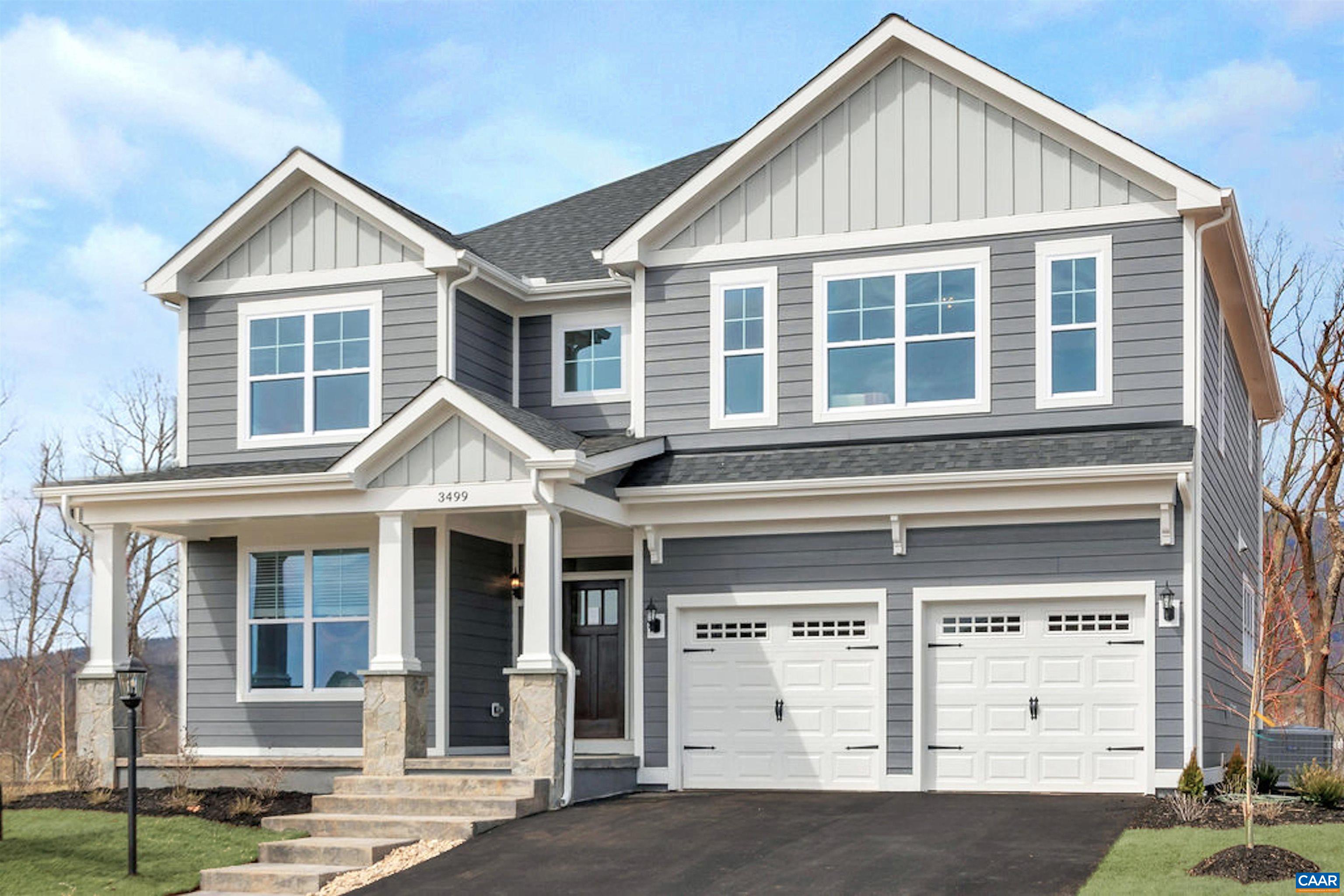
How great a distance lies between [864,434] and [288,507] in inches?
240

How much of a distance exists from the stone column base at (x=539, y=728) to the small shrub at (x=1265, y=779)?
686cm

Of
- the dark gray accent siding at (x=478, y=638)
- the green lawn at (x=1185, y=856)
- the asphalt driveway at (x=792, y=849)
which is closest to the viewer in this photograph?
the green lawn at (x=1185, y=856)

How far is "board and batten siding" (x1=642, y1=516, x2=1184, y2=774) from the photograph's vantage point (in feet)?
50.9

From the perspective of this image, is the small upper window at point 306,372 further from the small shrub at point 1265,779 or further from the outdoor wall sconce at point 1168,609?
the small shrub at point 1265,779

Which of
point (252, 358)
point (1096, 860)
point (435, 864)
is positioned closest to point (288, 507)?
point (252, 358)

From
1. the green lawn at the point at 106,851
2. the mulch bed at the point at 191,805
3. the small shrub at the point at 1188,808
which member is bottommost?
the green lawn at the point at 106,851

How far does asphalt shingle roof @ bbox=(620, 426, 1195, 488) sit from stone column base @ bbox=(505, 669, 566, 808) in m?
2.49

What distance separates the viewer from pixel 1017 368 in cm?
1642

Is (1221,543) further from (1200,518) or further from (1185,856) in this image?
(1185,856)

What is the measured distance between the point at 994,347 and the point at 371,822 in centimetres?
772

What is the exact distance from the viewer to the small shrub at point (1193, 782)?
48.0ft

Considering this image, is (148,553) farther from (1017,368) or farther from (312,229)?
(1017,368)

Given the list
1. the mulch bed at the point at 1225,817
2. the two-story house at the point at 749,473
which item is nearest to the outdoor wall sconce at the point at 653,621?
the two-story house at the point at 749,473

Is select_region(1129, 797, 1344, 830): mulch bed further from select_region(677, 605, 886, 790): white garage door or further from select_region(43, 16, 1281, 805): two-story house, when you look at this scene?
select_region(677, 605, 886, 790): white garage door
